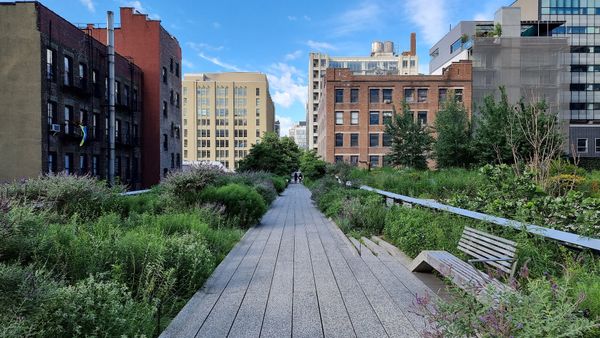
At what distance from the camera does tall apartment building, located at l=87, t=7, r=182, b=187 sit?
39.6 metres

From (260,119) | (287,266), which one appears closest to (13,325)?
(287,266)

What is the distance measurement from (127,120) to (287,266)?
35.1 meters

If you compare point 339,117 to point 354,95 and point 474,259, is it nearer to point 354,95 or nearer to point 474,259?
point 354,95

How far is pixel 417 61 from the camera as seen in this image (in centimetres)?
12075

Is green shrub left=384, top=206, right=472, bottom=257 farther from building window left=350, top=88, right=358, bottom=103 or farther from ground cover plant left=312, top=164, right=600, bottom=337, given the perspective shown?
building window left=350, top=88, right=358, bottom=103

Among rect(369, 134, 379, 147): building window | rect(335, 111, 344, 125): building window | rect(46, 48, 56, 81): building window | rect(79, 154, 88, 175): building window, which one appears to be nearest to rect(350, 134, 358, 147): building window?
rect(369, 134, 379, 147): building window

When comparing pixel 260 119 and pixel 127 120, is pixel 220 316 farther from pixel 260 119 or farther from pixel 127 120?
pixel 260 119

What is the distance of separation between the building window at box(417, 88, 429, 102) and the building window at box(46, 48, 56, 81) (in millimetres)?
45446

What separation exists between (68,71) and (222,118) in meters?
84.5

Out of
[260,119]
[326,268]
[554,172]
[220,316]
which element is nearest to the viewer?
[220,316]

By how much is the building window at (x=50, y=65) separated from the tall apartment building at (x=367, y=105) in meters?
37.1

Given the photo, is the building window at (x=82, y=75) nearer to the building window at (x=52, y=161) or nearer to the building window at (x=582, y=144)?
the building window at (x=52, y=161)

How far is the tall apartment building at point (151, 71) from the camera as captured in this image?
3962 centimetres

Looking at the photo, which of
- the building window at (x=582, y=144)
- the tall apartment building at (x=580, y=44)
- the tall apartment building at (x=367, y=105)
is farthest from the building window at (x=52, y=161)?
the tall apartment building at (x=580, y=44)
